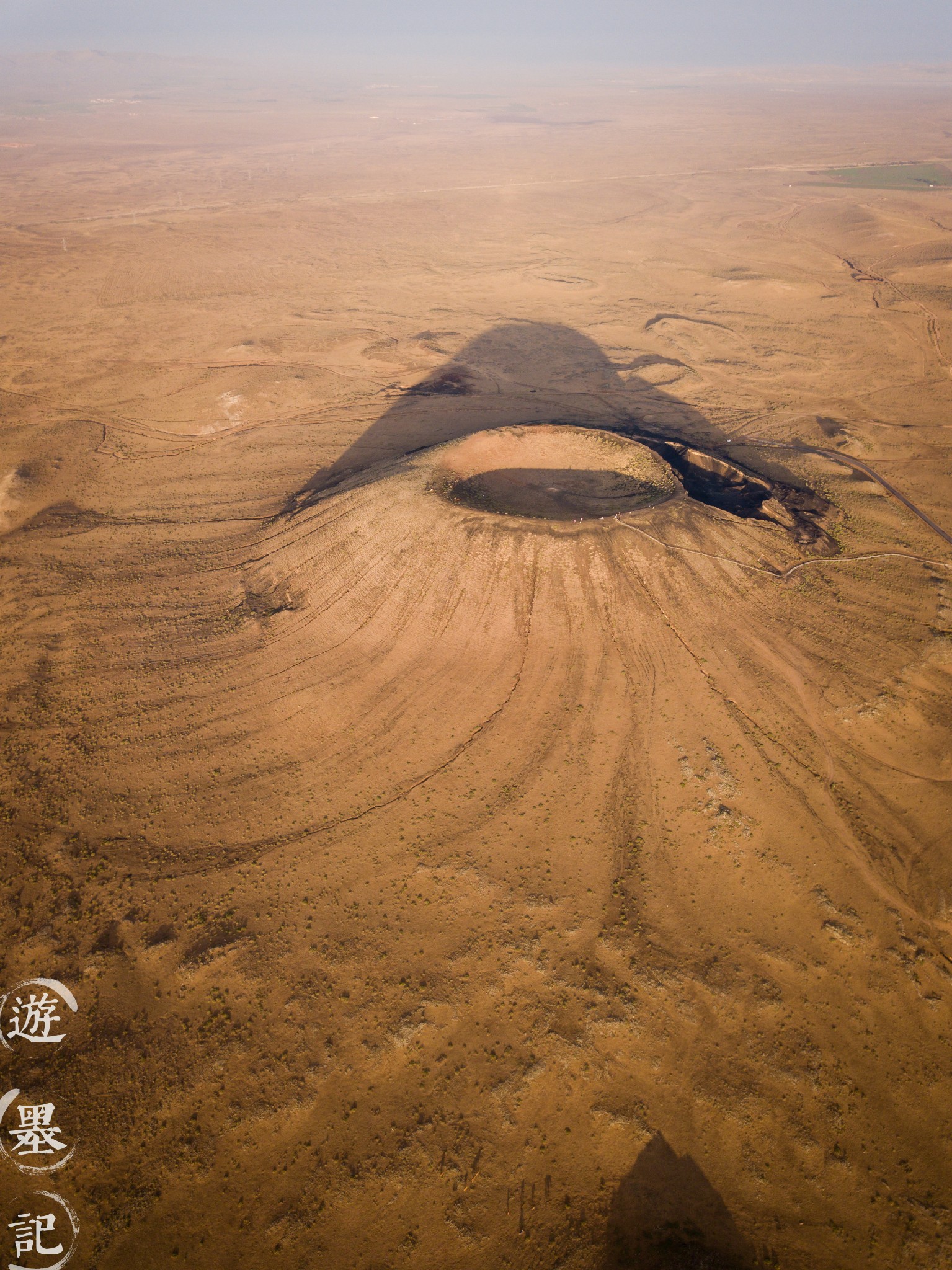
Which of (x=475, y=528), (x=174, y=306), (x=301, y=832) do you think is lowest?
(x=301, y=832)

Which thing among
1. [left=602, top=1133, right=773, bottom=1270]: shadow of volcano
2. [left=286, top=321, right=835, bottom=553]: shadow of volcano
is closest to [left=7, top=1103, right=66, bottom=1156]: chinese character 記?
[left=602, top=1133, right=773, bottom=1270]: shadow of volcano

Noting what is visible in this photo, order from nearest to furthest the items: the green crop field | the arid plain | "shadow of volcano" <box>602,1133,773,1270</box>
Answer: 1. "shadow of volcano" <box>602,1133,773,1270</box>
2. the arid plain
3. the green crop field

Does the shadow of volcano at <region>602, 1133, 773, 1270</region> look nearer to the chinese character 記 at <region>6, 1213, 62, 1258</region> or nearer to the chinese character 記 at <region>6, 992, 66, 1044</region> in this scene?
the chinese character 記 at <region>6, 1213, 62, 1258</region>

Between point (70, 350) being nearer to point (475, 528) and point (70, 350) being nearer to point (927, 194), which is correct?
point (475, 528)

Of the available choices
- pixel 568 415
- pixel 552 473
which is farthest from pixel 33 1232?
pixel 568 415

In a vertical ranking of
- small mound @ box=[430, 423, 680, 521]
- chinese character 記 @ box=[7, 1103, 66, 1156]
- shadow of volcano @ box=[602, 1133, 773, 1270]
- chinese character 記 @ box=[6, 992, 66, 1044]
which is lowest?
shadow of volcano @ box=[602, 1133, 773, 1270]

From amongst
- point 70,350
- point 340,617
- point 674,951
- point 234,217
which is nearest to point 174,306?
point 70,350

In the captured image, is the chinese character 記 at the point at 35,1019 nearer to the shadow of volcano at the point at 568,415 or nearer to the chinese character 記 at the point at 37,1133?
the chinese character 記 at the point at 37,1133

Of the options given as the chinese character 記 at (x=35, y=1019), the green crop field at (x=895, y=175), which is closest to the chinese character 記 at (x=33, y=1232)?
the chinese character 記 at (x=35, y=1019)

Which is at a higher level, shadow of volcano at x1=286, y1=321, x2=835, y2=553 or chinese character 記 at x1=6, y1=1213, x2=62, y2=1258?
shadow of volcano at x1=286, y1=321, x2=835, y2=553
